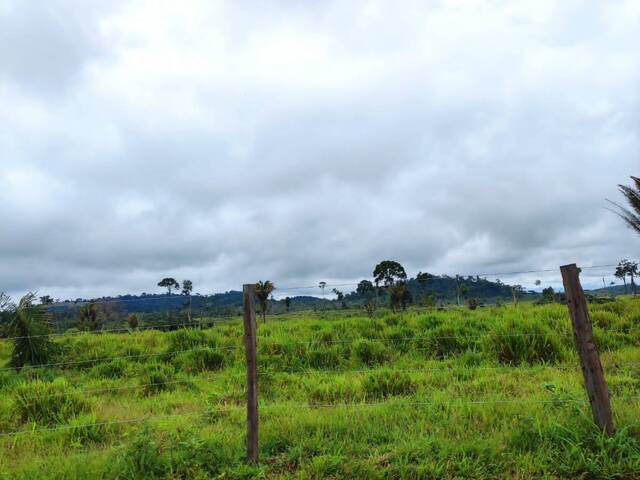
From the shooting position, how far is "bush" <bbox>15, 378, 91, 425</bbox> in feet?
21.5

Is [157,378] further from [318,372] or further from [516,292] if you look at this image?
[516,292]

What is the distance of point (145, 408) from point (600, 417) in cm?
599

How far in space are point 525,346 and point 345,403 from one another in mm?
4253

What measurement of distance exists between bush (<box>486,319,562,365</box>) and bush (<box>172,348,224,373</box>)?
567 centimetres

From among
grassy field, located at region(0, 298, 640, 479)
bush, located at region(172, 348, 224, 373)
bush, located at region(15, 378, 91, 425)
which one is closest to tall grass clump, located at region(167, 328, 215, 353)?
grassy field, located at region(0, 298, 640, 479)

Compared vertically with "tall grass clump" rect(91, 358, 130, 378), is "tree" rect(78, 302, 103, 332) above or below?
above

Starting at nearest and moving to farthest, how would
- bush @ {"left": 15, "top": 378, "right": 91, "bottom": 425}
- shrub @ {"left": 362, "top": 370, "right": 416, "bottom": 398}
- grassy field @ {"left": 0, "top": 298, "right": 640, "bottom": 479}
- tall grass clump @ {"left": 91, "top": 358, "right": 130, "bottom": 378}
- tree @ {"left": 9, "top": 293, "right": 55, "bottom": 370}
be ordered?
grassy field @ {"left": 0, "top": 298, "right": 640, "bottom": 479} < bush @ {"left": 15, "top": 378, "right": 91, "bottom": 425} < shrub @ {"left": 362, "top": 370, "right": 416, "bottom": 398} < tree @ {"left": 9, "top": 293, "right": 55, "bottom": 370} < tall grass clump @ {"left": 91, "top": 358, "right": 130, "bottom": 378}

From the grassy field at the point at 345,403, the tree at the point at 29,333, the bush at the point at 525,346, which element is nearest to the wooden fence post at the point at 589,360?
the grassy field at the point at 345,403

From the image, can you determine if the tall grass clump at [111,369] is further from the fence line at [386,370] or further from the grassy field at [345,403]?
the fence line at [386,370]

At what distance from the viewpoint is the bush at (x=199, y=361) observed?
9.61 metres

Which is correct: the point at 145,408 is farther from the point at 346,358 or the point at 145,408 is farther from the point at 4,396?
the point at 346,358

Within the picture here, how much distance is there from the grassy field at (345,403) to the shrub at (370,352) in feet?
0.10

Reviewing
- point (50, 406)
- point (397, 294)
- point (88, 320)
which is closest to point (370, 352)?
point (397, 294)

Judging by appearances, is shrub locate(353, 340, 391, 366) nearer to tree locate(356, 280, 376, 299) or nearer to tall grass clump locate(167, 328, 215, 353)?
tree locate(356, 280, 376, 299)
